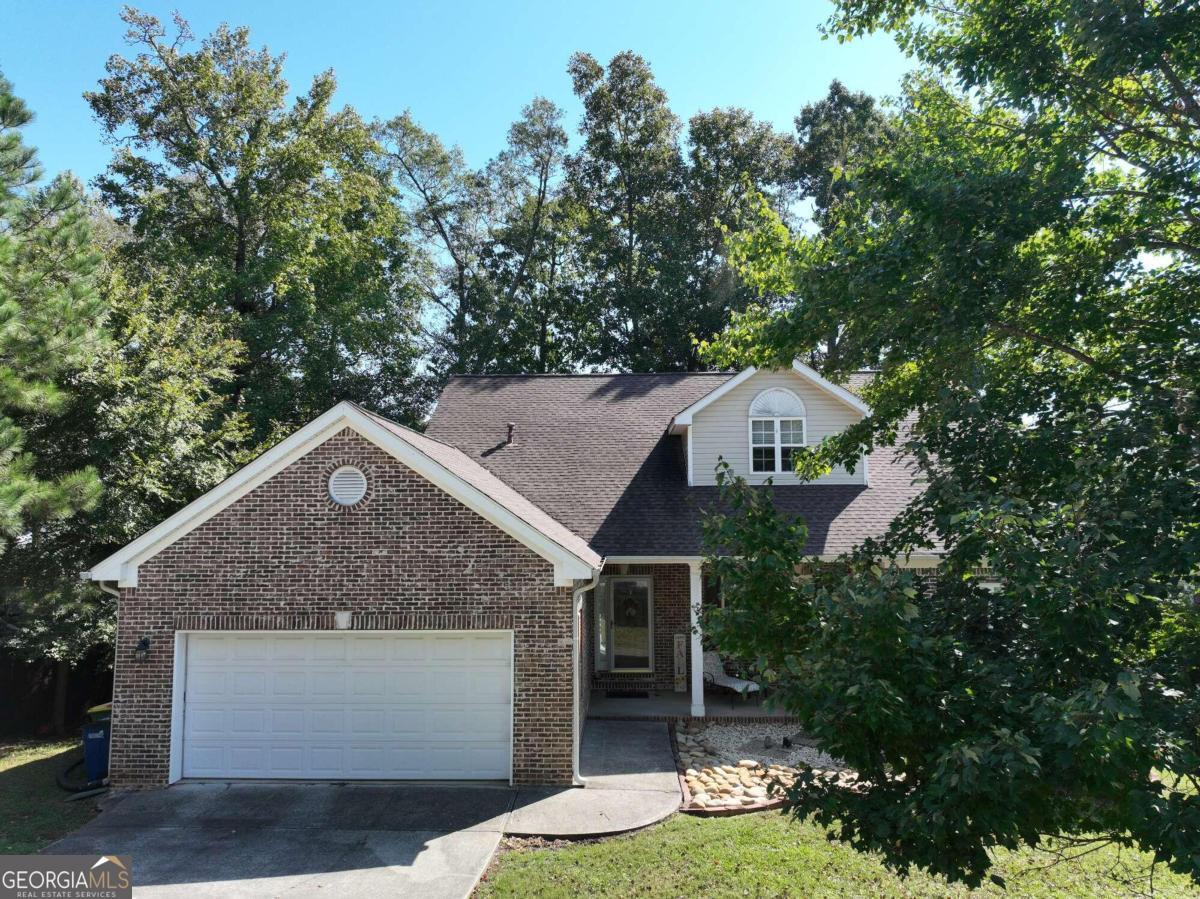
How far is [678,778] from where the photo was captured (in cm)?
1073

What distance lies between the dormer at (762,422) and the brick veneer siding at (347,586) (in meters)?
6.55

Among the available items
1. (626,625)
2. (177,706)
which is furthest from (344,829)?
(626,625)

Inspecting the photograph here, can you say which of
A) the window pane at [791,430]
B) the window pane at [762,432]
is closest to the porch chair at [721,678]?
the window pane at [762,432]

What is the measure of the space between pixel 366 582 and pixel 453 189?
29.0 meters

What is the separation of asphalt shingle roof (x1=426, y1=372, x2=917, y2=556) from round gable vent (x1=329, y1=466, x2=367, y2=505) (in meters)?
4.87

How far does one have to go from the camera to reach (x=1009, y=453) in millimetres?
6105

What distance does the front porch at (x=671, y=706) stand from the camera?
14.1 meters

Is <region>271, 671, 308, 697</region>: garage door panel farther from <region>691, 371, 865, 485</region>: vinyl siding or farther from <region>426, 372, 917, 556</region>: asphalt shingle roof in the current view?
<region>691, 371, 865, 485</region>: vinyl siding

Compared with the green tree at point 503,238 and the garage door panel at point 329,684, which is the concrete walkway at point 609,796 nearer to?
the garage door panel at point 329,684

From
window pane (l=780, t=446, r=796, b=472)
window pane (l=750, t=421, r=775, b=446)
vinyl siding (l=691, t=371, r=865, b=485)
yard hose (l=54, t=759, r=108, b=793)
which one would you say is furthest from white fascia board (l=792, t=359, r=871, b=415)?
yard hose (l=54, t=759, r=108, b=793)

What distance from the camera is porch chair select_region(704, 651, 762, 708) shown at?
14.5 m

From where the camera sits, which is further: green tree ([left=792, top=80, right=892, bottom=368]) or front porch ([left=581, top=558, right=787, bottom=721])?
green tree ([left=792, top=80, right=892, bottom=368])

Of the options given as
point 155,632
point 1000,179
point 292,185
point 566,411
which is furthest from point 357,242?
point 1000,179

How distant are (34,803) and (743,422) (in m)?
13.0
